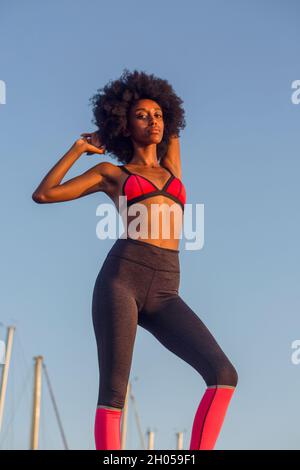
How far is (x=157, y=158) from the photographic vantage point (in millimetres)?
8414

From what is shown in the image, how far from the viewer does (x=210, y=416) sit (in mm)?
7277

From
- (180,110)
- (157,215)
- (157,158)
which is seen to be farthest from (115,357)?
(180,110)

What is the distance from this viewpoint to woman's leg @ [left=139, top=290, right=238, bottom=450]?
7.28m

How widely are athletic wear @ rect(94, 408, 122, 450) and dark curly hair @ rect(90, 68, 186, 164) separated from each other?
2250 millimetres

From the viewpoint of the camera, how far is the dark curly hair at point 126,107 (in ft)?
27.5

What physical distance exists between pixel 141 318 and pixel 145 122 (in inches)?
64.1

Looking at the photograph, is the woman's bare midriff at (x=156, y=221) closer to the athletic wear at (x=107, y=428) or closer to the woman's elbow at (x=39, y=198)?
the woman's elbow at (x=39, y=198)

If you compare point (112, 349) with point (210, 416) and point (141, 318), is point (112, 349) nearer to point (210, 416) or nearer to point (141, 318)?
point (141, 318)

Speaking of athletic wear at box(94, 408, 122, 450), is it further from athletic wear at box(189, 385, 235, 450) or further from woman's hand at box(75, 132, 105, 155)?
woman's hand at box(75, 132, 105, 155)

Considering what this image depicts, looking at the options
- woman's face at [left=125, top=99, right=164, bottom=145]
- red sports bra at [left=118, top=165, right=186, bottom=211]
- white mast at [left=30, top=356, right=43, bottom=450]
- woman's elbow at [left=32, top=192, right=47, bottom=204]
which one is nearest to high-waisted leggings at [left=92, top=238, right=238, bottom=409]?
red sports bra at [left=118, top=165, right=186, bottom=211]

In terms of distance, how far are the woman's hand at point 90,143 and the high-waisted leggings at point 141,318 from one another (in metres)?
0.79

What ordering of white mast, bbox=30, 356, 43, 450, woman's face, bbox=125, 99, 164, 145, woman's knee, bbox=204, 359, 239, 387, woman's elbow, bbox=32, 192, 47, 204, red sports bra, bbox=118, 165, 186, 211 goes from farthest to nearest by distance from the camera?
white mast, bbox=30, 356, 43, 450
woman's face, bbox=125, 99, 164, 145
red sports bra, bbox=118, 165, 186, 211
woman's elbow, bbox=32, 192, 47, 204
woman's knee, bbox=204, 359, 239, 387

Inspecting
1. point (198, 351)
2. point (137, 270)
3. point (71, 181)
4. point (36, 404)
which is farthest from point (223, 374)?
point (36, 404)
